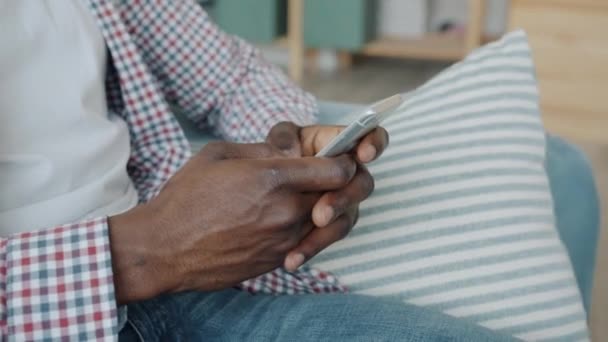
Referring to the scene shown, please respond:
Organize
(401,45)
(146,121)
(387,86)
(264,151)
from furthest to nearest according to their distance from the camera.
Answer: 1. (401,45)
2. (387,86)
3. (146,121)
4. (264,151)

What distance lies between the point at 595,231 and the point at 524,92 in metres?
0.27

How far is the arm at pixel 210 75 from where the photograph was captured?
996 millimetres

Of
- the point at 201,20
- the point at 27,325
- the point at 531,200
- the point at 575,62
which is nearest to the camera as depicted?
the point at 27,325

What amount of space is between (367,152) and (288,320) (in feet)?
0.53

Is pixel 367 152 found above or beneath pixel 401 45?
→ above

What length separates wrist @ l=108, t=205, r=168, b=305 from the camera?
25.9 inches

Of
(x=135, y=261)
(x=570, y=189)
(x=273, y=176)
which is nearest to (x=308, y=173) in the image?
(x=273, y=176)

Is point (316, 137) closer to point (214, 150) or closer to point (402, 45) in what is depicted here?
point (214, 150)

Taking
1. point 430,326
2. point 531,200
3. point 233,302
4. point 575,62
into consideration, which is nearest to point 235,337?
point 233,302

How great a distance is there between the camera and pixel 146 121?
0.94 metres

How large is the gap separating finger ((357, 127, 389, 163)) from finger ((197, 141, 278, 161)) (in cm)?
9

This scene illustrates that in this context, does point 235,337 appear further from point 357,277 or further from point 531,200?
point 531,200

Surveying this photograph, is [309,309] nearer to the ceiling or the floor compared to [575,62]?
nearer to the ceiling

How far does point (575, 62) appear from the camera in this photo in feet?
7.13
